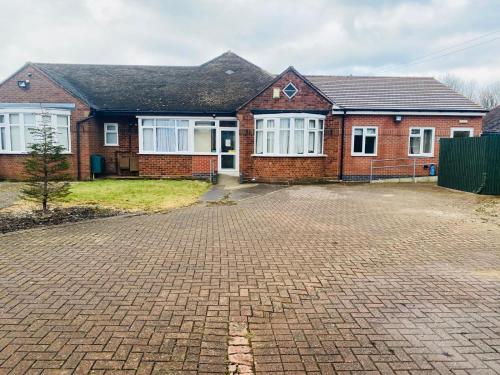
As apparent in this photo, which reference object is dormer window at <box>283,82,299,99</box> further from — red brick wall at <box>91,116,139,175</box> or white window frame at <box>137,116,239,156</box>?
red brick wall at <box>91,116,139,175</box>

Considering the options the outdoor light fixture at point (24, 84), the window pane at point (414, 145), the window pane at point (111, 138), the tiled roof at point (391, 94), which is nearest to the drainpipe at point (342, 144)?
the tiled roof at point (391, 94)

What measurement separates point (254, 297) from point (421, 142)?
17.8 m

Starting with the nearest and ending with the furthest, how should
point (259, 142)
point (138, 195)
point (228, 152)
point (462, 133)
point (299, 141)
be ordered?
point (138, 195)
point (299, 141)
point (259, 142)
point (228, 152)
point (462, 133)

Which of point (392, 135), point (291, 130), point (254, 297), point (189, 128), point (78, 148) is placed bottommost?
point (254, 297)

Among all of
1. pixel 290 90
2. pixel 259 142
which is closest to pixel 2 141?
pixel 259 142

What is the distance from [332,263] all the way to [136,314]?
3160 millimetres

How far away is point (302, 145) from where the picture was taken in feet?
58.7

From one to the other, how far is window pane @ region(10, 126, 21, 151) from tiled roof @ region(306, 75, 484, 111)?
15908mm

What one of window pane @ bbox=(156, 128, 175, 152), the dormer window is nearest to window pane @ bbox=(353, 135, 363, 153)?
the dormer window

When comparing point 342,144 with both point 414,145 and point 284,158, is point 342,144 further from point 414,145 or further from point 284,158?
point 414,145

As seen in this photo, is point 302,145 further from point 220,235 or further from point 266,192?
point 220,235

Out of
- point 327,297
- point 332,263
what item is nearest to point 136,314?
point 327,297

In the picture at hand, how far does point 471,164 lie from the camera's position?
14.6m

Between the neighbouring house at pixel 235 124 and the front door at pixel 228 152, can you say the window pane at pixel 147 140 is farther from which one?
the front door at pixel 228 152
